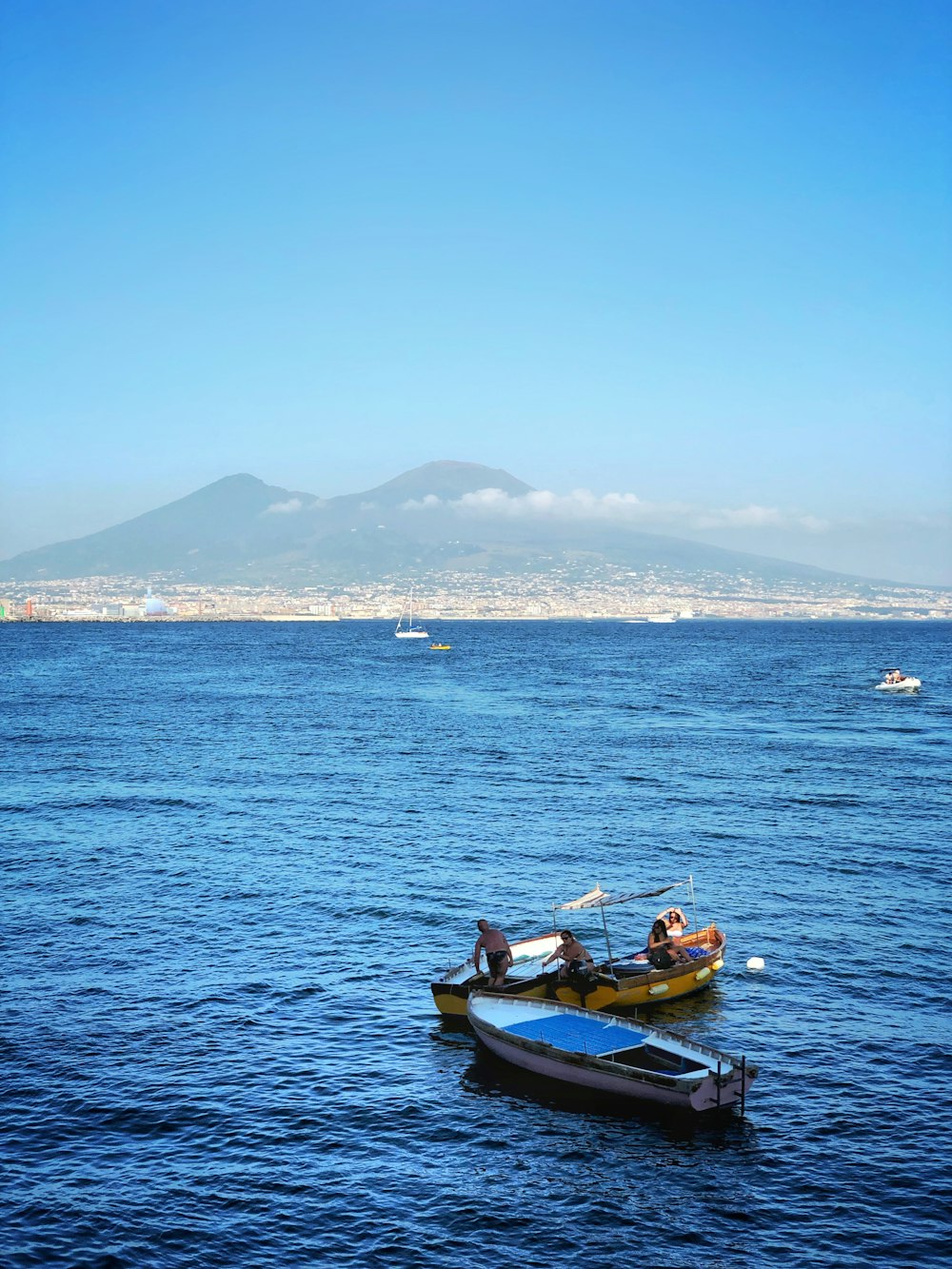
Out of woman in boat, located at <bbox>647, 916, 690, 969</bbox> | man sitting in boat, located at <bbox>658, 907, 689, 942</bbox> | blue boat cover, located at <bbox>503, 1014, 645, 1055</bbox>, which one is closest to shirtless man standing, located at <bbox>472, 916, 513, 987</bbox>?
blue boat cover, located at <bbox>503, 1014, 645, 1055</bbox>

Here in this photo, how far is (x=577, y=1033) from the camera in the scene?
2966cm

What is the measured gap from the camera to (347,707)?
386 feet

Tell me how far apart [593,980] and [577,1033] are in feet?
11.2

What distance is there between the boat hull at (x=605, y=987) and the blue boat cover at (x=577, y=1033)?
3.35 feet

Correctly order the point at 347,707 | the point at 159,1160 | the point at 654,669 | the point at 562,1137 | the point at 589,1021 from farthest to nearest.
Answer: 1. the point at 654,669
2. the point at 347,707
3. the point at 589,1021
4. the point at 562,1137
5. the point at 159,1160

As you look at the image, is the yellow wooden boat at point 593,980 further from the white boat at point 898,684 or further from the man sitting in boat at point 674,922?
the white boat at point 898,684

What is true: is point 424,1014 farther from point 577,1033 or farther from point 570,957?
point 577,1033

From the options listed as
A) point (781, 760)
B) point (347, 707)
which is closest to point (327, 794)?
point (781, 760)

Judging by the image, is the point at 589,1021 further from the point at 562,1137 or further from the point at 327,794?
the point at 327,794

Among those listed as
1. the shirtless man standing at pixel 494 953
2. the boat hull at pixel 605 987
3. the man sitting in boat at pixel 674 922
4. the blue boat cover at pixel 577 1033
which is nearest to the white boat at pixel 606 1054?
the blue boat cover at pixel 577 1033

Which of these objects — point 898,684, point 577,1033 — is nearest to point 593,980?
point 577,1033

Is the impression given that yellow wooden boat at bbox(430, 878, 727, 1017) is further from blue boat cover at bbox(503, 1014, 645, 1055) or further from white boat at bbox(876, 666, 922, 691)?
white boat at bbox(876, 666, 922, 691)

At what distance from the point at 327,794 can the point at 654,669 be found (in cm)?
11652

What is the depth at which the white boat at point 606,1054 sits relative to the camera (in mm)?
26438
